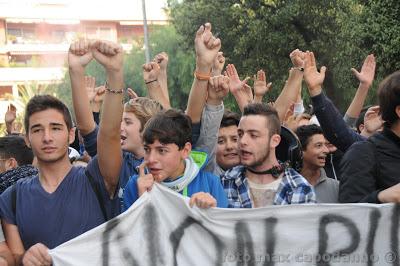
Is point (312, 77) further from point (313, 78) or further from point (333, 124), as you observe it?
point (333, 124)

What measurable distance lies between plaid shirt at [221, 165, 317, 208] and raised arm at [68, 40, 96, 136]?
83 centimetres

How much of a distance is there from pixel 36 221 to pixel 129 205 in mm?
476

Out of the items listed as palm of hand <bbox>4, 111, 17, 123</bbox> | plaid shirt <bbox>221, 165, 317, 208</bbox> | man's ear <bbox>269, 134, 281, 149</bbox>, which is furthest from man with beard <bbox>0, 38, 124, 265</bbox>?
palm of hand <bbox>4, 111, 17, 123</bbox>

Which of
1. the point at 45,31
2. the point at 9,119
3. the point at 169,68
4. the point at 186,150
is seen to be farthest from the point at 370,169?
the point at 45,31

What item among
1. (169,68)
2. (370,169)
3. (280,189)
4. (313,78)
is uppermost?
(169,68)

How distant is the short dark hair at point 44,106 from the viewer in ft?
10.1

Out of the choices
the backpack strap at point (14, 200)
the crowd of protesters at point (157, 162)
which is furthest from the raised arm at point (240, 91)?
the backpack strap at point (14, 200)

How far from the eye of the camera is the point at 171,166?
3.15 meters

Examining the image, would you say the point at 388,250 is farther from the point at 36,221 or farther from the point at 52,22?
the point at 52,22

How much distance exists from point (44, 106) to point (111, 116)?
374mm

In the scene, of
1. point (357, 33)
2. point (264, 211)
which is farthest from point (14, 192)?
point (357, 33)

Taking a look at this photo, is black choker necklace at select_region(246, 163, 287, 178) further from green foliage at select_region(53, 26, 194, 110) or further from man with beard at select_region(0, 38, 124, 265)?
green foliage at select_region(53, 26, 194, 110)

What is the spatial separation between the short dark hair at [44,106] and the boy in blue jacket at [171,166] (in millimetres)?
401

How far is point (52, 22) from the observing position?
5759 centimetres
